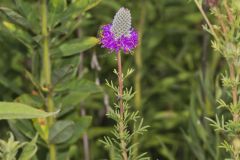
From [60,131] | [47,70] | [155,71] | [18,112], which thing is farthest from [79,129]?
[155,71]

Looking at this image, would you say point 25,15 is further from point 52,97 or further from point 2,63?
point 2,63

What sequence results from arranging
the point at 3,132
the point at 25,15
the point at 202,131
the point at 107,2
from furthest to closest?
the point at 107,2 → the point at 3,132 → the point at 202,131 → the point at 25,15

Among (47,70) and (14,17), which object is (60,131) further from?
(14,17)

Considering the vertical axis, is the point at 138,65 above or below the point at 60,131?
above

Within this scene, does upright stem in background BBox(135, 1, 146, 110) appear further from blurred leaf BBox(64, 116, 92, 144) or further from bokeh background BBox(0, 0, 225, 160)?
blurred leaf BBox(64, 116, 92, 144)

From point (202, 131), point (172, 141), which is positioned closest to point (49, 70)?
point (202, 131)

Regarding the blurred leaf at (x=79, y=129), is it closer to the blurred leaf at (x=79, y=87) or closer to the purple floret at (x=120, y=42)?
the blurred leaf at (x=79, y=87)
